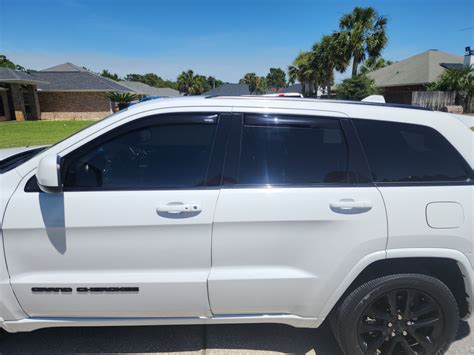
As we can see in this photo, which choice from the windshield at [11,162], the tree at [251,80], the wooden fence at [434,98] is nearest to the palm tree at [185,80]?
the tree at [251,80]

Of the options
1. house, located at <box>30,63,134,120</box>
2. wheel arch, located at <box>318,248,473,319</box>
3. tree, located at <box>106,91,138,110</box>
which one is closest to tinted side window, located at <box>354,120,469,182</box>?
wheel arch, located at <box>318,248,473,319</box>

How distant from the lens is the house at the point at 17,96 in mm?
24406

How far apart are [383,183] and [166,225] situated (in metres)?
1.40

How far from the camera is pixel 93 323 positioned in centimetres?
216

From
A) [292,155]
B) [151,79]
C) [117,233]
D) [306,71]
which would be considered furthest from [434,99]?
[151,79]

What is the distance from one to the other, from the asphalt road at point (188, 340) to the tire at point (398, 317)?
0.29 m

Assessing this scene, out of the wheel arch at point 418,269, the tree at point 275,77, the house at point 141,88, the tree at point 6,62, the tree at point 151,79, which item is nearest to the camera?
the wheel arch at point 418,269

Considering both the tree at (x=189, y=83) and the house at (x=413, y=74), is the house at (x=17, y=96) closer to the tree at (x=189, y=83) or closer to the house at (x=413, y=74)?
the house at (x=413, y=74)

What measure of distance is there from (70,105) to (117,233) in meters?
30.6

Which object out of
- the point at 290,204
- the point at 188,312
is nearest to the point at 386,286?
the point at 290,204

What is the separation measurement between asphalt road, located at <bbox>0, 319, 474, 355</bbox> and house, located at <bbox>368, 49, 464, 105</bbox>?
90.5 feet

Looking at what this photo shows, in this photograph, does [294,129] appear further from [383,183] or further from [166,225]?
[166,225]

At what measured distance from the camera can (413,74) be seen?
100ft

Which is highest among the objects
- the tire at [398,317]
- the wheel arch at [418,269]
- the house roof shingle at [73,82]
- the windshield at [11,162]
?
the house roof shingle at [73,82]
